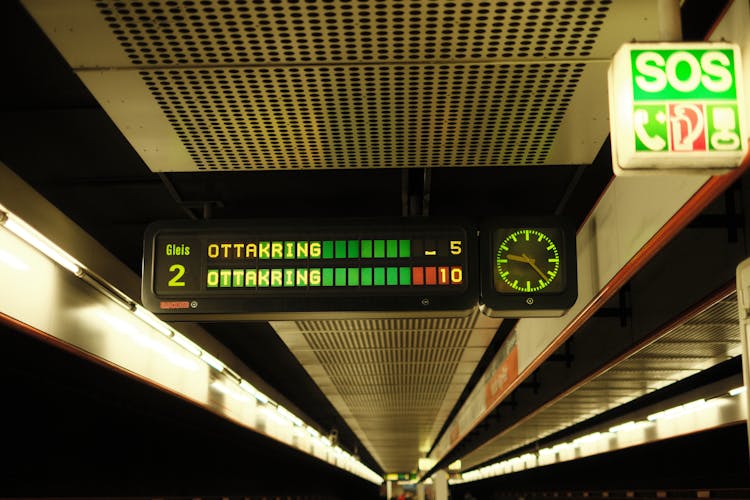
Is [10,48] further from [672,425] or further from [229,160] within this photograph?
[672,425]

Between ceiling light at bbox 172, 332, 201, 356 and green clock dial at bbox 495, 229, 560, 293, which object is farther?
ceiling light at bbox 172, 332, 201, 356

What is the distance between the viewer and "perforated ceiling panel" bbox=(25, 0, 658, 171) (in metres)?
3.10

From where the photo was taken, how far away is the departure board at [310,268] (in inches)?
179

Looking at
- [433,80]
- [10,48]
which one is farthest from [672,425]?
[10,48]

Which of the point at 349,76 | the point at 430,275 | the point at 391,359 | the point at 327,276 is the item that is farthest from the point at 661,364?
the point at 349,76

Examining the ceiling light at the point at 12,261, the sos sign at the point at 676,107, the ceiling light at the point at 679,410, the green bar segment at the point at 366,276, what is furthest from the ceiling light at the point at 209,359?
the sos sign at the point at 676,107

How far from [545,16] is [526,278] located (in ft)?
6.19

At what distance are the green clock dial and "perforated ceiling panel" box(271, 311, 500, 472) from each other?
3365 mm

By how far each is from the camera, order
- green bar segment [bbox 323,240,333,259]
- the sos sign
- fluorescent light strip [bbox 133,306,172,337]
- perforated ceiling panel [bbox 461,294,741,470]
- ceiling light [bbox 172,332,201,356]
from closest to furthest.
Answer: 1. the sos sign
2. green bar segment [bbox 323,240,333,259]
3. perforated ceiling panel [bbox 461,294,741,470]
4. fluorescent light strip [bbox 133,306,172,337]
5. ceiling light [bbox 172,332,201,356]

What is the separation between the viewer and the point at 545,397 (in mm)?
10328

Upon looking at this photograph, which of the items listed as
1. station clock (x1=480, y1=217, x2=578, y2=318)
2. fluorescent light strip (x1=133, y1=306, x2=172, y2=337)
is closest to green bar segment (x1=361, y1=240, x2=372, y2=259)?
→ station clock (x1=480, y1=217, x2=578, y2=318)

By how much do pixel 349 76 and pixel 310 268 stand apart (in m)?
1.39

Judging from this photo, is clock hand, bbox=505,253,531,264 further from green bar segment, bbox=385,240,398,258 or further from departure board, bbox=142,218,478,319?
green bar segment, bbox=385,240,398,258

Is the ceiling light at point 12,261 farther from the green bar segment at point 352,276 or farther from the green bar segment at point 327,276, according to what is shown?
the green bar segment at point 352,276
